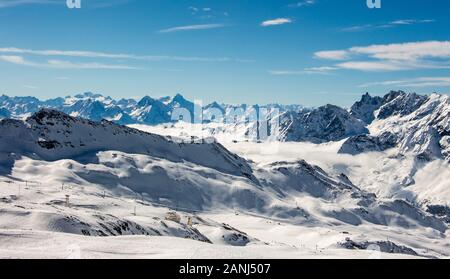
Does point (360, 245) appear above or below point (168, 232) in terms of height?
below

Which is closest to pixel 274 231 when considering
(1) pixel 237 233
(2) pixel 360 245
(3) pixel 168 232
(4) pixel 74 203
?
(2) pixel 360 245

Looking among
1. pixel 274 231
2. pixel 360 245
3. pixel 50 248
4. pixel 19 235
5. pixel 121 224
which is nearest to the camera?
pixel 50 248

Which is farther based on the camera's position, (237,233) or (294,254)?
(237,233)

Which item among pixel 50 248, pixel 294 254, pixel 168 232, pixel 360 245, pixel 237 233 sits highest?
pixel 50 248
